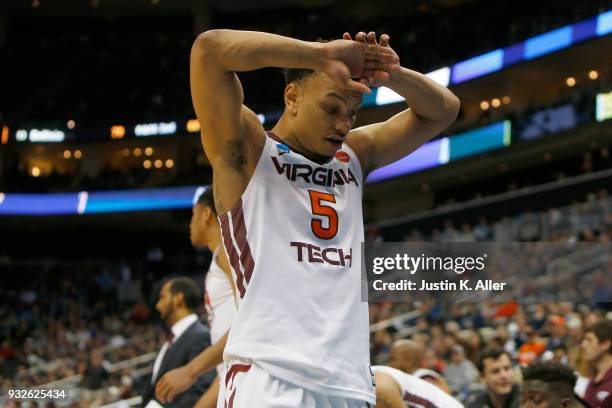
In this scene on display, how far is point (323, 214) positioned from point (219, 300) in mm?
2236

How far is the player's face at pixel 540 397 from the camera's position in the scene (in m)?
4.26

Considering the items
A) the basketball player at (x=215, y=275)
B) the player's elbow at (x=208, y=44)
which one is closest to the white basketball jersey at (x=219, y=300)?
the basketball player at (x=215, y=275)

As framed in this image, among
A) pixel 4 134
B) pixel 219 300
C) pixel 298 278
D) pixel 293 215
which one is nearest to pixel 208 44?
pixel 293 215

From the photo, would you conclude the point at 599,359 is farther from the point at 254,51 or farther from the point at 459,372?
the point at 254,51

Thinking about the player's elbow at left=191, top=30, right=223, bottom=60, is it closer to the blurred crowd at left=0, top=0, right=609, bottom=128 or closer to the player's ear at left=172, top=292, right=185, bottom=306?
the player's ear at left=172, top=292, right=185, bottom=306

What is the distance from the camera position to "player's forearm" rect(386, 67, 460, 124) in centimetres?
302

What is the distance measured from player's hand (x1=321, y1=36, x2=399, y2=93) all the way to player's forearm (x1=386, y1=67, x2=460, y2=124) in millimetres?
214

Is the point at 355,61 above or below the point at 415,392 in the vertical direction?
above

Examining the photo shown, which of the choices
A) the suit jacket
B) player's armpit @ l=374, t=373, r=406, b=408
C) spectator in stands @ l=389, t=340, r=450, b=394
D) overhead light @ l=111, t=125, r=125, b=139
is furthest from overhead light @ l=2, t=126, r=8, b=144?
player's armpit @ l=374, t=373, r=406, b=408

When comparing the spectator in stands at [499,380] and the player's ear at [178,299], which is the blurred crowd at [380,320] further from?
the player's ear at [178,299]

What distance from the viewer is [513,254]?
7.45 m

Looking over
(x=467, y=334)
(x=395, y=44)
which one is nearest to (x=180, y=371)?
(x=467, y=334)

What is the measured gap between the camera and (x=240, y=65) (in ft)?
8.65

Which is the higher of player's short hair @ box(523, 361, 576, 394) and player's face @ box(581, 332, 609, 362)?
player's face @ box(581, 332, 609, 362)
